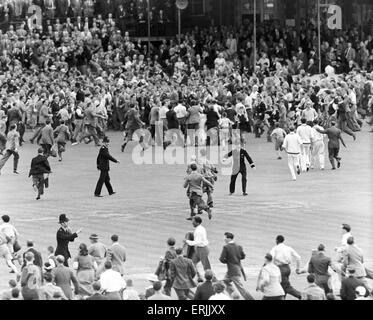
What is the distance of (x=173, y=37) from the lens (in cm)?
5556

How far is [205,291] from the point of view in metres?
20.9

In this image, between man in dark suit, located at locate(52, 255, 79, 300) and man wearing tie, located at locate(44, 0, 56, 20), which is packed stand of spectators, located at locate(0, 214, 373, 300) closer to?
man in dark suit, located at locate(52, 255, 79, 300)

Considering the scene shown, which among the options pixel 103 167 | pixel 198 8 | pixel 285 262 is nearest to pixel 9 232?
pixel 285 262

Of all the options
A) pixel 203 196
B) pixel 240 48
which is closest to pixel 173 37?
pixel 240 48

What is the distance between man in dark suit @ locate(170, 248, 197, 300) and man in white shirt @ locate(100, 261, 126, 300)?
1099mm

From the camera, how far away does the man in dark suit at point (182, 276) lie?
22578 millimetres

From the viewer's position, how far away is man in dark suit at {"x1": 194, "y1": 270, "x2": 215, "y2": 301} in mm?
20875

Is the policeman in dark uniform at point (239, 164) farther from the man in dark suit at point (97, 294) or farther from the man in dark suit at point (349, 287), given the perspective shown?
the man in dark suit at point (97, 294)

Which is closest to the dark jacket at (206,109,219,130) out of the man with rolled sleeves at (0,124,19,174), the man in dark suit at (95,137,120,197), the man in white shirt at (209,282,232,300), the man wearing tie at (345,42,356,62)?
the man with rolled sleeves at (0,124,19,174)

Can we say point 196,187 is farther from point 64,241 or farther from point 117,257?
point 117,257

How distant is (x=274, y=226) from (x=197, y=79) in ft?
69.0

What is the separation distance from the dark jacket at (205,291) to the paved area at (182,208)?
226cm

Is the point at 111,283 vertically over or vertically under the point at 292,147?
over

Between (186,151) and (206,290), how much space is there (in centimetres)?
1980
